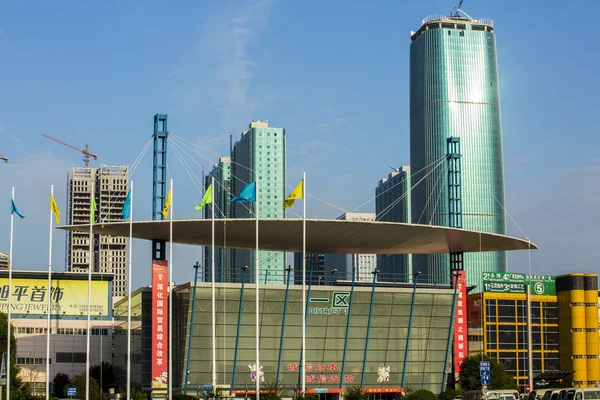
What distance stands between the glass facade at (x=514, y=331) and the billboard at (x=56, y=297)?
162 feet

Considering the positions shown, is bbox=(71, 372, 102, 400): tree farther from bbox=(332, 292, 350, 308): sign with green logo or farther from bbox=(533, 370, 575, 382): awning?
bbox=(533, 370, 575, 382): awning

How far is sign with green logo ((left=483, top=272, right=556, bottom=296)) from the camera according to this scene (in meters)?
104

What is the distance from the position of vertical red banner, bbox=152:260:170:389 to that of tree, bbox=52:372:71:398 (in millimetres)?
32443

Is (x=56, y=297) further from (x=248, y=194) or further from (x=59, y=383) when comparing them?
(x=248, y=194)

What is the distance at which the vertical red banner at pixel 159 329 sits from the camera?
77.4 m

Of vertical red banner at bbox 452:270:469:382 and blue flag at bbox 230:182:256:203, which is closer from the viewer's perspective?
blue flag at bbox 230:182:256:203

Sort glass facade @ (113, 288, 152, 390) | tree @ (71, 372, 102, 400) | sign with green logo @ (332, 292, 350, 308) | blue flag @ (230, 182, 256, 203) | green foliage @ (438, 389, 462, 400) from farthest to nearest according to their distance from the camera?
glass facade @ (113, 288, 152, 390) < tree @ (71, 372, 102, 400) < sign with green logo @ (332, 292, 350, 308) < green foliage @ (438, 389, 462, 400) < blue flag @ (230, 182, 256, 203)

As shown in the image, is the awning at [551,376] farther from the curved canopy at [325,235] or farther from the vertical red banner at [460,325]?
the curved canopy at [325,235]

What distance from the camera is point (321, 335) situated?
8488 centimetres

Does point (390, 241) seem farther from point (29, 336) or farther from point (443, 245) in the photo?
point (29, 336)

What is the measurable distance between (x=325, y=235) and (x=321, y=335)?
9.71 metres

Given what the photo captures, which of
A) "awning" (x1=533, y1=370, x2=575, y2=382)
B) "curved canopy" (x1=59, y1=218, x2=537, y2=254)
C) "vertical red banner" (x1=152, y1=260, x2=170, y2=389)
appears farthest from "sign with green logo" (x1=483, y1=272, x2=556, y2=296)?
"vertical red banner" (x1=152, y1=260, x2=170, y2=389)

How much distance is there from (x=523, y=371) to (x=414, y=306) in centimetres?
2300

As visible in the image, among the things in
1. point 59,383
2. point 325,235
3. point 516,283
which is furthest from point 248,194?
point 59,383
